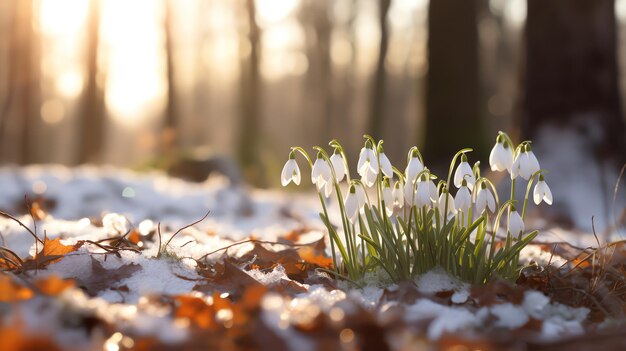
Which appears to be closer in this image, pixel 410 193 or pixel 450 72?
pixel 410 193

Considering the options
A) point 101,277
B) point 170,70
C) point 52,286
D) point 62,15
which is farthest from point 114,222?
point 62,15

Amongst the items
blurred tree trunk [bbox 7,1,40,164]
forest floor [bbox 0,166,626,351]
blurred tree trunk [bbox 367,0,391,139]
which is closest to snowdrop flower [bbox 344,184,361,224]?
forest floor [bbox 0,166,626,351]

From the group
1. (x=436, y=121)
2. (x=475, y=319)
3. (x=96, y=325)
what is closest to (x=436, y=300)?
(x=475, y=319)

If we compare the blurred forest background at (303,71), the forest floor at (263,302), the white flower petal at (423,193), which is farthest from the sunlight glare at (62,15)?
the white flower petal at (423,193)

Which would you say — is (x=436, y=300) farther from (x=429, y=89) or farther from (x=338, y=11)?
(x=338, y=11)

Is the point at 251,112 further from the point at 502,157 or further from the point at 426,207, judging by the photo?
the point at 502,157

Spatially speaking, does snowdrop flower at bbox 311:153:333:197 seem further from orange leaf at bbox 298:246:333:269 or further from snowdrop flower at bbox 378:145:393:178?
orange leaf at bbox 298:246:333:269

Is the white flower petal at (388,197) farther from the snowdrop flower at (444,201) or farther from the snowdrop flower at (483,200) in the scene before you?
the snowdrop flower at (483,200)
